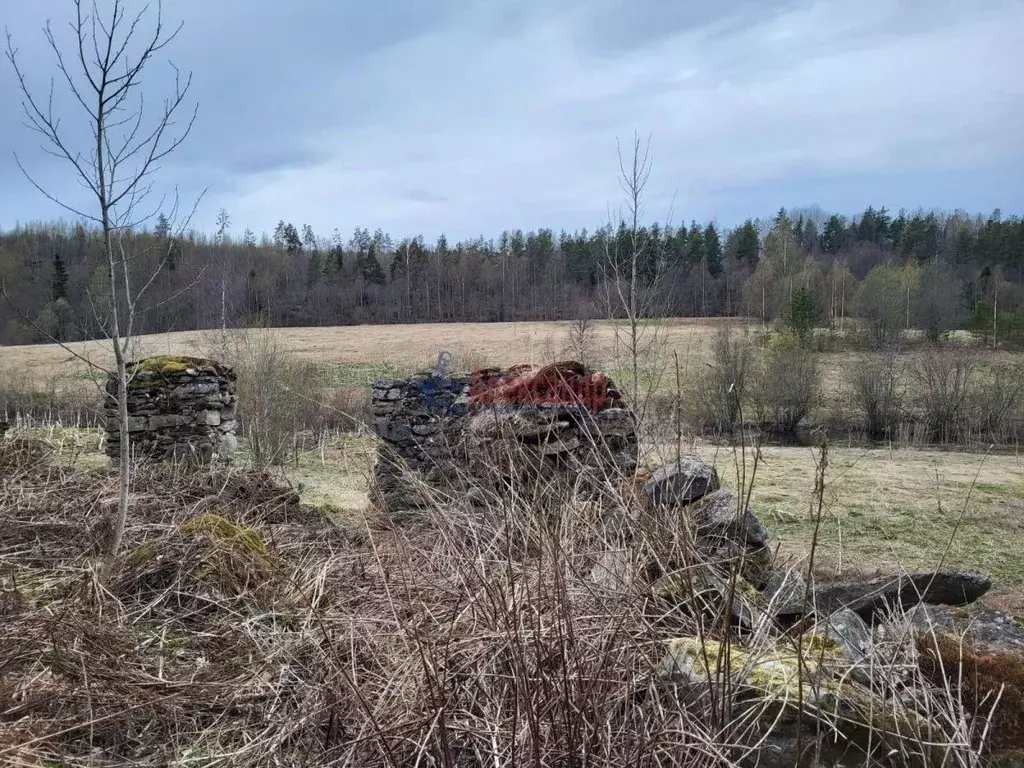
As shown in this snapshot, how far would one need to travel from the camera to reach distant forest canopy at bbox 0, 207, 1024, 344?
40.2 meters

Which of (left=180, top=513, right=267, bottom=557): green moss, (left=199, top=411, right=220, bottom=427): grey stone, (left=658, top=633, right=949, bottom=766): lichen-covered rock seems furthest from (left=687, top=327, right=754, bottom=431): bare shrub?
(left=658, top=633, right=949, bottom=766): lichen-covered rock

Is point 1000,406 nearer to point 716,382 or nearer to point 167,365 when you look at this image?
point 716,382

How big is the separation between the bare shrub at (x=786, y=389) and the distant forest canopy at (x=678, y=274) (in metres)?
10.5

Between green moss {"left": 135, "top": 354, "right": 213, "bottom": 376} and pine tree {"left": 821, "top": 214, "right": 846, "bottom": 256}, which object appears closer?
green moss {"left": 135, "top": 354, "right": 213, "bottom": 376}

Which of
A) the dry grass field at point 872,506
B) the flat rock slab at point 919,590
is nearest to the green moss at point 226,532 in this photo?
the dry grass field at point 872,506

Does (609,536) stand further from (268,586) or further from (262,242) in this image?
(262,242)

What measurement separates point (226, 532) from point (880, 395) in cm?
2582

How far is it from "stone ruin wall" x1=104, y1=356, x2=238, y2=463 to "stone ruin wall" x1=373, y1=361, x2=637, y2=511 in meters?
2.45

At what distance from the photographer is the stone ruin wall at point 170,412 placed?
9.04 m

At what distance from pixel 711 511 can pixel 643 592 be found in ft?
8.02

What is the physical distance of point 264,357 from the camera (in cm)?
1488

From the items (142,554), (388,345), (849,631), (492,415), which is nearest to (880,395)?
(492,415)

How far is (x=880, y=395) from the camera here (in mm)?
25328

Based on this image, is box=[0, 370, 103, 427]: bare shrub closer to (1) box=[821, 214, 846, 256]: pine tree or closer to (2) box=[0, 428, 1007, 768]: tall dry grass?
(2) box=[0, 428, 1007, 768]: tall dry grass
